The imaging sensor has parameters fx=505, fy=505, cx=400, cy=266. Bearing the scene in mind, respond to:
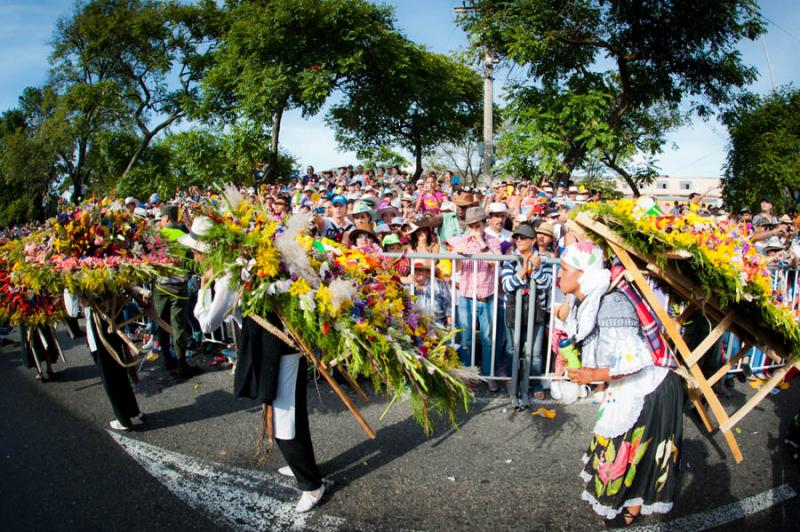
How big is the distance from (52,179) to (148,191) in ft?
40.9

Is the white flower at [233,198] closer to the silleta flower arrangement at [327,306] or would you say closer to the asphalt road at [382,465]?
the silleta flower arrangement at [327,306]

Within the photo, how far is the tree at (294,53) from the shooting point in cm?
2188

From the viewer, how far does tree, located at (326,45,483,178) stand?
25.7 m

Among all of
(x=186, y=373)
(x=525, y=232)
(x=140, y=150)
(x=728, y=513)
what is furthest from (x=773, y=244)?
(x=140, y=150)

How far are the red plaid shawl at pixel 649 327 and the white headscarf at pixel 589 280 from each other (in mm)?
95

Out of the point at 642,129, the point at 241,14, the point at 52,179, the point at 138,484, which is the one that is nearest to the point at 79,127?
the point at 52,179

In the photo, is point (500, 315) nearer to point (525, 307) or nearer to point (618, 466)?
point (525, 307)

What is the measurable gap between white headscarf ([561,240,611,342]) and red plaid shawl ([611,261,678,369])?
95 millimetres

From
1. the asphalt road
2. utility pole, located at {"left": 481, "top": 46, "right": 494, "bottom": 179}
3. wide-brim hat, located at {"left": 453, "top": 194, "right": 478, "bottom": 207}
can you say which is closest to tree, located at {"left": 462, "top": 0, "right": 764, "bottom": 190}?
utility pole, located at {"left": 481, "top": 46, "right": 494, "bottom": 179}

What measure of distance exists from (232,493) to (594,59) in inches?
595

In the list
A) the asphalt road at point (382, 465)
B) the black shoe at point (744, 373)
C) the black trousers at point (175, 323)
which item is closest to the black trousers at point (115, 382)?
the asphalt road at point (382, 465)

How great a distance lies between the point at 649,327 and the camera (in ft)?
10.3

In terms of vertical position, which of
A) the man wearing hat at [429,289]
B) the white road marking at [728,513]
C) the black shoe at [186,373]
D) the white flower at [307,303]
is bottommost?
the white road marking at [728,513]

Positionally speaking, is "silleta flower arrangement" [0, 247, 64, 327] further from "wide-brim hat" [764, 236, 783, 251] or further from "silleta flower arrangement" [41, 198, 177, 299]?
"wide-brim hat" [764, 236, 783, 251]
